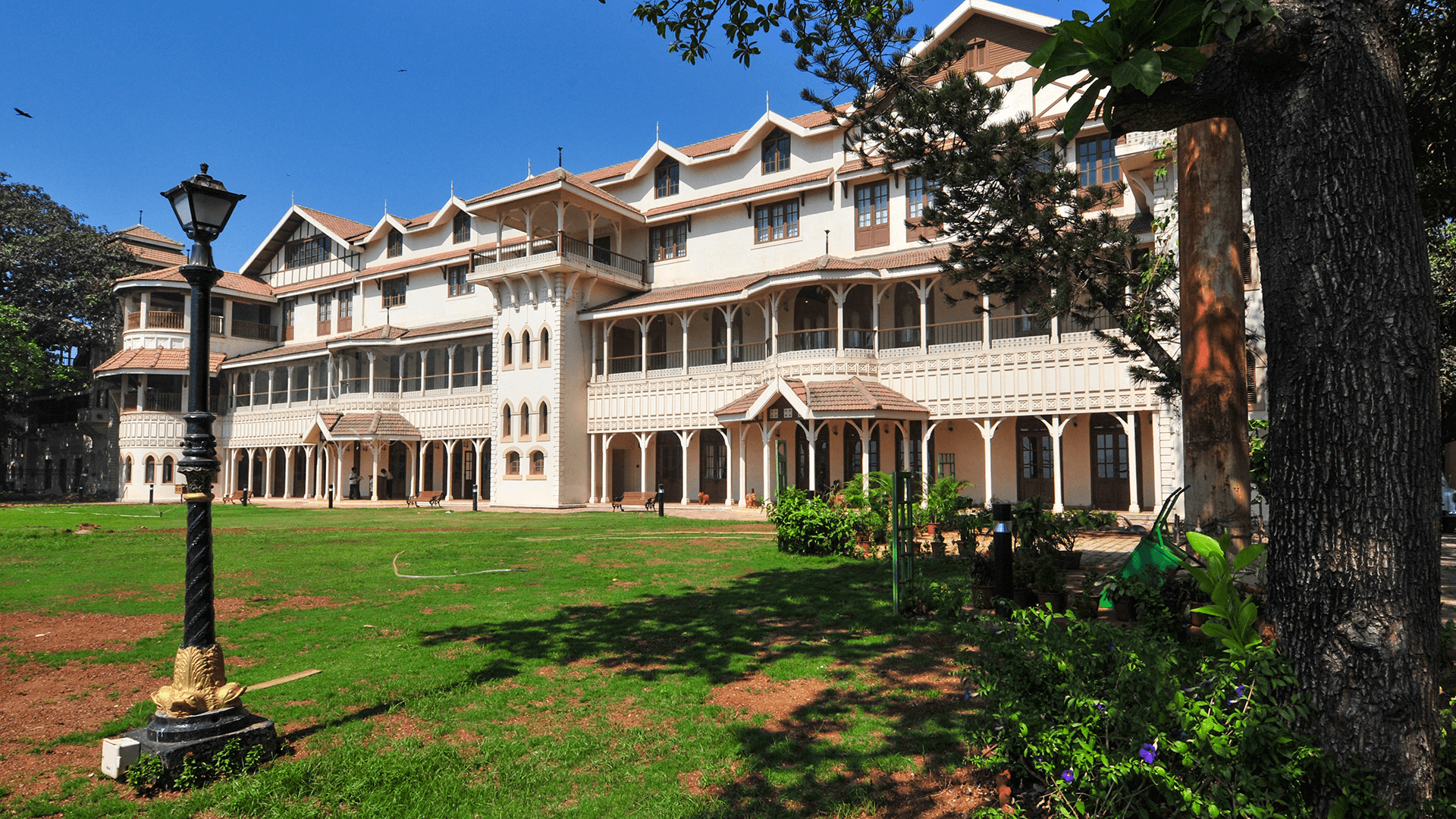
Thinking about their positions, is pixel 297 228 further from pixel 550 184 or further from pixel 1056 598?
pixel 1056 598

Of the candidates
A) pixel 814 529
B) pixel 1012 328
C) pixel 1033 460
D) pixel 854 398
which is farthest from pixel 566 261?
pixel 814 529

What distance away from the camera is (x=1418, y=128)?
23.4 feet

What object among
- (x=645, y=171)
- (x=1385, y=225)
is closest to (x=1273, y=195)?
(x=1385, y=225)

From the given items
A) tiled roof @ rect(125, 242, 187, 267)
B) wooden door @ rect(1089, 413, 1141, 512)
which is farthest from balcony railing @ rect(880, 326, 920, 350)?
tiled roof @ rect(125, 242, 187, 267)

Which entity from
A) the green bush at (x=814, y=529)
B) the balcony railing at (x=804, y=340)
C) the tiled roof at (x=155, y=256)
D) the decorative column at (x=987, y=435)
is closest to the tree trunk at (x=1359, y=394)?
the green bush at (x=814, y=529)

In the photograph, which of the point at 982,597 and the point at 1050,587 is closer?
the point at 1050,587

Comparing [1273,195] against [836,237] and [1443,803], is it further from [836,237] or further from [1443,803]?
[836,237]

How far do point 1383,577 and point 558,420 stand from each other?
2768 centimetres

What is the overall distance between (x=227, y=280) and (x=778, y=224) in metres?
30.8

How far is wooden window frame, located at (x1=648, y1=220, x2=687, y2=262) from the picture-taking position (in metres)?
30.4

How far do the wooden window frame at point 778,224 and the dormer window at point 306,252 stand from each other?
2516 cm

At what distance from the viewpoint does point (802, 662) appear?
6.27m

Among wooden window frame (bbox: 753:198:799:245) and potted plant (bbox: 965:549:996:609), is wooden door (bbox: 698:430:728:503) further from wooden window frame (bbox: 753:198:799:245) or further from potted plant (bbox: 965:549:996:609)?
potted plant (bbox: 965:549:996:609)

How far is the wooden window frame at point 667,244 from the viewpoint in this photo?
1197 inches
